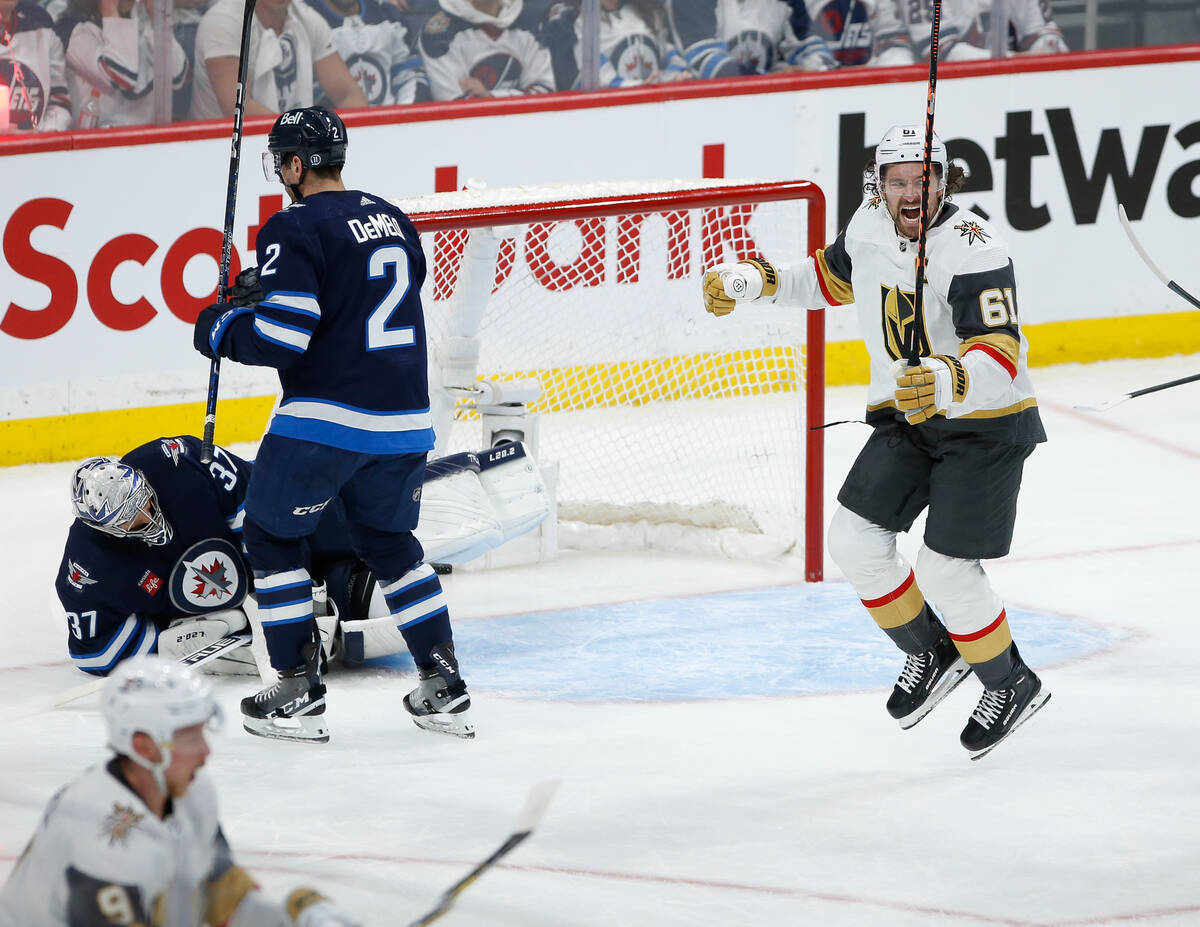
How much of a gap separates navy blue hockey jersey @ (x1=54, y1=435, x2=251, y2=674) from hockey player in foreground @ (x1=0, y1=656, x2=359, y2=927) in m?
1.73

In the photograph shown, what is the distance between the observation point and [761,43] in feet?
22.4

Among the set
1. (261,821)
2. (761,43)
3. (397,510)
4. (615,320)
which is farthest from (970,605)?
(761,43)

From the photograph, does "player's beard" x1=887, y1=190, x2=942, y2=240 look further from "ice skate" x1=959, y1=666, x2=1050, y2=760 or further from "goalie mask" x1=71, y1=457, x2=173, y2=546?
"goalie mask" x1=71, y1=457, x2=173, y2=546

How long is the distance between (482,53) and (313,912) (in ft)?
15.7

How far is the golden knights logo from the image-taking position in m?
3.29

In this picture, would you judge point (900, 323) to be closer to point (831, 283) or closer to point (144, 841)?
point (831, 283)

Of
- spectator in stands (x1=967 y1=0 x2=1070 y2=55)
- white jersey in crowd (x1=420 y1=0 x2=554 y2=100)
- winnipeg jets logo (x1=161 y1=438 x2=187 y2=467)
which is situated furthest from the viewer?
spectator in stands (x1=967 y1=0 x2=1070 y2=55)

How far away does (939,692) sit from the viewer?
352 centimetres

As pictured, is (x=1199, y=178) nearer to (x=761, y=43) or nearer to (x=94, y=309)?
(x=761, y=43)

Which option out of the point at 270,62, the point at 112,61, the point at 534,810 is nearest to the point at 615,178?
the point at 270,62

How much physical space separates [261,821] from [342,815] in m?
0.14

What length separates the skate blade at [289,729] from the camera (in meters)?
3.49

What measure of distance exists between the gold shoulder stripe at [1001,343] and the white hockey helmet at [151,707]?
1.66 meters

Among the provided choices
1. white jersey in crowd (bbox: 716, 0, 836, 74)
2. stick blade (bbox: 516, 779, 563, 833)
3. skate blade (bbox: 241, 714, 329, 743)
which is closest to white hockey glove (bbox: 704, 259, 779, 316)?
skate blade (bbox: 241, 714, 329, 743)
